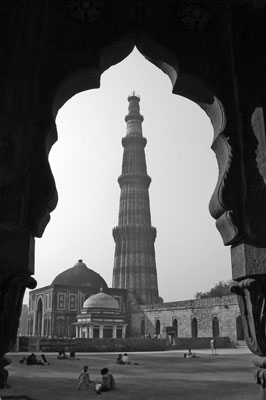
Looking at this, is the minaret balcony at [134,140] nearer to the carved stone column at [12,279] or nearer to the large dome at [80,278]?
the large dome at [80,278]

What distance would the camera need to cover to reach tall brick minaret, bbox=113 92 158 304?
52.1 meters

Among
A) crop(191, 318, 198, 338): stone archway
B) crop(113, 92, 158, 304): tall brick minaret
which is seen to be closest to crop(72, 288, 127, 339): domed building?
crop(191, 318, 198, 338): stone archway

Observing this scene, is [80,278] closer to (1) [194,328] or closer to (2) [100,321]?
(2) [100,321]

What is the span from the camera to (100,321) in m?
35.1

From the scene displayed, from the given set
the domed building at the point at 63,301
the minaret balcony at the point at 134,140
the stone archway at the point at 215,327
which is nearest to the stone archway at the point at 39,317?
the domed building at the point at 63,301

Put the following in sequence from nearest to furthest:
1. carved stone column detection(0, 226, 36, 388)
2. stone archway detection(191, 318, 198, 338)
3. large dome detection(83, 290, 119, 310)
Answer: carved stone column detection(0, 226, 36, 388) → large dome detection(83, 290, 119, 310) → stone archway detection(191, 318, 198, 338)

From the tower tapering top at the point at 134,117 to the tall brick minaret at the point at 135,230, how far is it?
163 millimetres

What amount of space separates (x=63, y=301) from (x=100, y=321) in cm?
1012

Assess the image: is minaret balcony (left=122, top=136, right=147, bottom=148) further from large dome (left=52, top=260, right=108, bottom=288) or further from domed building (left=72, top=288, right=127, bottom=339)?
domed building (left=72, top=288, right=127, bottom=339)

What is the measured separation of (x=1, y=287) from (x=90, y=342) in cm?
2696

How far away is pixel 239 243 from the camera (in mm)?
2924

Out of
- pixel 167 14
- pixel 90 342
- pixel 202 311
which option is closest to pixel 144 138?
pixel 202 311

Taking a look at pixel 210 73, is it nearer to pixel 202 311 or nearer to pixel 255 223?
pixel 255 223

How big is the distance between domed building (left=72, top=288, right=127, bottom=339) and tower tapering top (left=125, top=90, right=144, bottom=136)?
2851 cm
